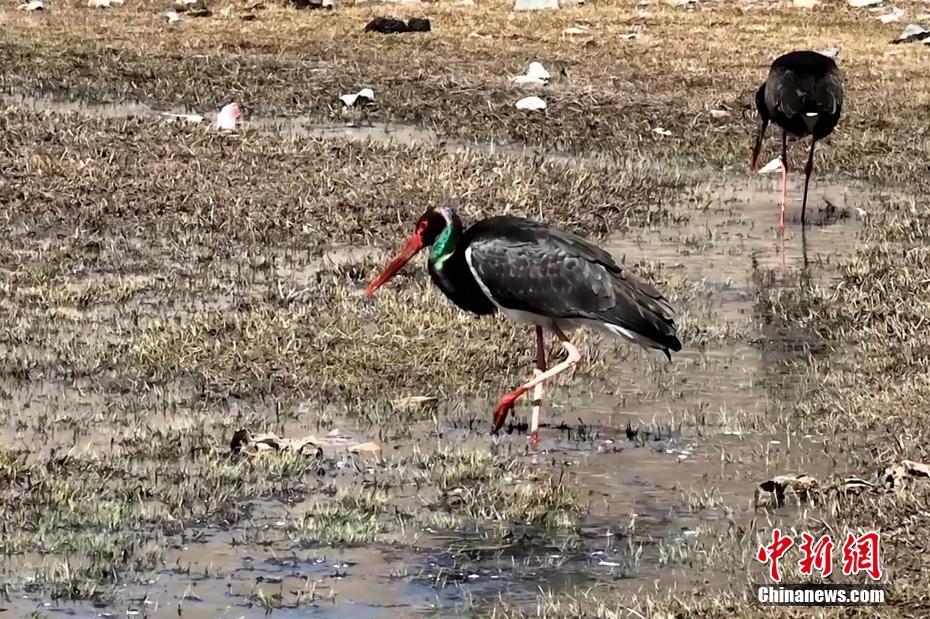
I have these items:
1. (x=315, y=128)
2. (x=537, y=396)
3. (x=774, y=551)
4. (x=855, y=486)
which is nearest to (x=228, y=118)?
(x=315, y=128)

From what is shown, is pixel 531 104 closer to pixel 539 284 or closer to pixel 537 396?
pixel 539 284

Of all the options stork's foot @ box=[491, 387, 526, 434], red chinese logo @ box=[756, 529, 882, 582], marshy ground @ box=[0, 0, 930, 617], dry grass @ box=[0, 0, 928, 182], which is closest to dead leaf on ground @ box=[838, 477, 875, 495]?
marshy ground @ box=[0, 0, 930, 617]

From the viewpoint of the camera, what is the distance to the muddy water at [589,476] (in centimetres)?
546

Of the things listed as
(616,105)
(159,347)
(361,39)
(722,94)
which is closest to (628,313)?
(159,347)

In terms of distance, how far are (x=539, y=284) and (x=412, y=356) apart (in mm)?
1140

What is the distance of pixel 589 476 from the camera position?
6852mm

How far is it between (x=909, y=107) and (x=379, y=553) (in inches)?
484

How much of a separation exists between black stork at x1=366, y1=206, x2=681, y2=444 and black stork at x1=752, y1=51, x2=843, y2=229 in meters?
5.24

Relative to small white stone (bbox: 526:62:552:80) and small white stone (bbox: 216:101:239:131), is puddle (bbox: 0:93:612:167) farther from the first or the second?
small white stone (bbox: 526:62:552:80)

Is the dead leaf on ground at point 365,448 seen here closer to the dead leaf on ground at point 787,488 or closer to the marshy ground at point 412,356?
the marshy ground at point 412,356

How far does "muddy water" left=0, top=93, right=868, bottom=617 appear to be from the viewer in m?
5.46

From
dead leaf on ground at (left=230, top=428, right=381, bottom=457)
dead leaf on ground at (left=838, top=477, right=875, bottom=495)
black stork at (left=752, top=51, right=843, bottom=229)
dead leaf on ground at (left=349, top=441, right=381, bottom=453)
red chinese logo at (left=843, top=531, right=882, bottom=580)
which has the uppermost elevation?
black stork at (left=752, top=51, right=843, bottom=229)

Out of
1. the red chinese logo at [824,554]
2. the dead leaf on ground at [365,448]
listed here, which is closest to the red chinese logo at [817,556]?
the red chinese logo at [824,554]

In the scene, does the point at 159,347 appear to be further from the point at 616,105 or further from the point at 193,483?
the point at 616,105
